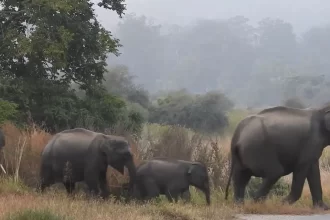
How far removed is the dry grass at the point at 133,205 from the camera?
1021 centimetres

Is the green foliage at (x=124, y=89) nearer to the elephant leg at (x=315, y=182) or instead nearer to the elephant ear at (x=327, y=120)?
the elephant leg at (x=315, y=182)

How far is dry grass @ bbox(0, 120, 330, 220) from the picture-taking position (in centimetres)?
1021

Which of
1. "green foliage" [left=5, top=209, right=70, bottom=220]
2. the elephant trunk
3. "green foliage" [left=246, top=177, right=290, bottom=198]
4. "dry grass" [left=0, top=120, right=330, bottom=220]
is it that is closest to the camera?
"green foliage" [left=5, top=209, right=70, bottom=220]

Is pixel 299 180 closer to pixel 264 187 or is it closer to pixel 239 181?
pixel 264 187

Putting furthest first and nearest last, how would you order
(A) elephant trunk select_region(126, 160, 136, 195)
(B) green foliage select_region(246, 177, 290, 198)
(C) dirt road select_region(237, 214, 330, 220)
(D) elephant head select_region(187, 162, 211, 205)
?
(B) green foliage select_region(246, 177, 290, 198), (D) elephant head select_region(187, 162, 211, 205), (A) elephant trunk select_region(126, 160, 136, 195), (C) dirt road select_region(237, 214, 330, 220)

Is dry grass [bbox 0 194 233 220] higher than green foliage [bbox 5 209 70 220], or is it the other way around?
green foliage [bbox 5 209 70 220]

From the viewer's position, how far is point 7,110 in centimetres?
1858

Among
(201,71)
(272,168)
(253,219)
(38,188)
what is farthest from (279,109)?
(201,71)

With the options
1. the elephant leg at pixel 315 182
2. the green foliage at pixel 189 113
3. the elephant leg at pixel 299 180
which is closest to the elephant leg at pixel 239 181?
the elephant leg at pixel 299 180

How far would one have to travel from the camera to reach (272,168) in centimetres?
1288

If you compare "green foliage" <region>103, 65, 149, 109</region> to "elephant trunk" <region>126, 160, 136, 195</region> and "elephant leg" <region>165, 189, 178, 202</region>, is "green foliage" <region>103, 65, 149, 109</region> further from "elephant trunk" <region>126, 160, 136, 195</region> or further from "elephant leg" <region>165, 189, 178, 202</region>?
"elephant trunk" <region>126, 160, 136, 195</region>

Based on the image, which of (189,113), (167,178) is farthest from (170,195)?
(189,113)

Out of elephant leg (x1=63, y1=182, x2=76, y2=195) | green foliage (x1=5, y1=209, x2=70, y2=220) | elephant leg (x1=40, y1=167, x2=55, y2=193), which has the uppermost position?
elephant leg (x1=40, y1=167, x2=55, y2=193)

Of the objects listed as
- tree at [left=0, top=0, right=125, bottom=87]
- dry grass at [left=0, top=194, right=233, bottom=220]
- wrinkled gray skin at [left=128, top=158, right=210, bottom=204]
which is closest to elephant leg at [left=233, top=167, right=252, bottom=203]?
wrinkled gray skin at [left=128, top=158, right=210, bottom=204]
